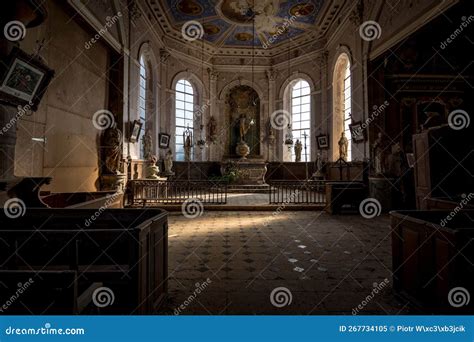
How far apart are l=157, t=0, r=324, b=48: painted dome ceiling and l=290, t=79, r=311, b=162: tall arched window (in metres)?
2.88

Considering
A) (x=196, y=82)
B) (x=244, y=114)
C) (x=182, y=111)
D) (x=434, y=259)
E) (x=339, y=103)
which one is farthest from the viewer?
(x=244, y=114)

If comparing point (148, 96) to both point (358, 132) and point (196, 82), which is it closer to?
point (196, 82)

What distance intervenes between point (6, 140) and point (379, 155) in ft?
30.6

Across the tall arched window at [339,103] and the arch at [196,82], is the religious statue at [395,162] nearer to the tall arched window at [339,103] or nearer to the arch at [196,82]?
the tall arched window at [339,103]

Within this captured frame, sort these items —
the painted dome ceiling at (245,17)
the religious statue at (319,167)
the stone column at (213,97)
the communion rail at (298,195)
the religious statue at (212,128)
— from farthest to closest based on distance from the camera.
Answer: the stone column at (213,97) < the religious statue at (212,128) < the religious statue at (319,167) < the painted dome ceiling at (245,17) < the communion rail at (298,195)

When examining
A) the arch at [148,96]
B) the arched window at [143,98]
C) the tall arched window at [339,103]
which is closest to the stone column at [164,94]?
the arch at [148,96]

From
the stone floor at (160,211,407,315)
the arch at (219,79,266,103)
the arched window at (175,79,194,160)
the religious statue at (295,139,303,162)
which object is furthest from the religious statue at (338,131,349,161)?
the arched window at (175,79,194,160)

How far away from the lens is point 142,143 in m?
12.1

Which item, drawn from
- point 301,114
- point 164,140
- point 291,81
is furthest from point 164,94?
point 301,114

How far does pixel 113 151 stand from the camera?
28.8 ft

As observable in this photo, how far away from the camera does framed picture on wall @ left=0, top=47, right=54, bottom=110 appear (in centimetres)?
434

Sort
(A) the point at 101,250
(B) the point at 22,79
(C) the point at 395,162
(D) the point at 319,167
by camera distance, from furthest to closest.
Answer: (D) the point at 319,167, (C) the point at 395,162, (B) the point at 22,79, (A) the point at 101,250

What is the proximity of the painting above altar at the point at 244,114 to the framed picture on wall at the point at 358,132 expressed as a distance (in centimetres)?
746

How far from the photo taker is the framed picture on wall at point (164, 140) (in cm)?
1396
